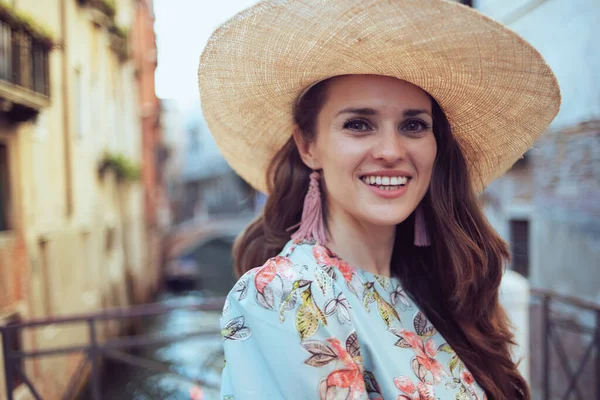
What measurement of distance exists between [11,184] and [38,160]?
79cm

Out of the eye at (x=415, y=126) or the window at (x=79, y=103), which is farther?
the window at (x=79, y=103)

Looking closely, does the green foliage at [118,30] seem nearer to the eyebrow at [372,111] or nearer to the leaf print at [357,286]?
the eyebrow at [372,111]

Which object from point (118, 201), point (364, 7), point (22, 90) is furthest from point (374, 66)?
point (118, 201)

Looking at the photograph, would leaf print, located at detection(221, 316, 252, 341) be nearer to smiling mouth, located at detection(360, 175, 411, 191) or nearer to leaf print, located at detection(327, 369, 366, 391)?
leaf print, located at detection(327, 369, 366, 391)

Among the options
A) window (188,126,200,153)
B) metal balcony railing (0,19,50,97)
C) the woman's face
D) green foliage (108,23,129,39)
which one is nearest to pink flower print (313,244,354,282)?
the woman's face

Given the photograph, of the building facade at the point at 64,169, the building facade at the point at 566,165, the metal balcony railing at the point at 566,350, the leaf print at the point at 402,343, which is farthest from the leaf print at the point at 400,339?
the building facade at the point at 64,169

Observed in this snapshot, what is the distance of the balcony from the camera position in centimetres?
453

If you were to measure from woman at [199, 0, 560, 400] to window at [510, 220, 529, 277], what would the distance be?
4013 mm

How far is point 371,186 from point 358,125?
14 cm

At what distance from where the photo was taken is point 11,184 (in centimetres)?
505

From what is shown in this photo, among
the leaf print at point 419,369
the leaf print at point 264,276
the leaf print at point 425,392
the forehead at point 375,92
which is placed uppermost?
the forehead at point 375,92

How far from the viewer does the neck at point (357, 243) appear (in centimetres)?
114

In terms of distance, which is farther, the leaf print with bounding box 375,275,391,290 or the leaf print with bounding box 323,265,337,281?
the leaf print with bounding box 375,275,391,290

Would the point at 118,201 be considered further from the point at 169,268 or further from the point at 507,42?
the point at 507,42
